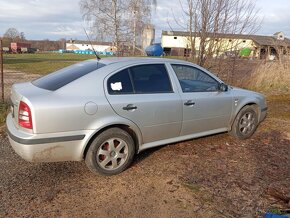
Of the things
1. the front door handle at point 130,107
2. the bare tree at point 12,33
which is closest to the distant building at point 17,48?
the bare tree at point 12,33

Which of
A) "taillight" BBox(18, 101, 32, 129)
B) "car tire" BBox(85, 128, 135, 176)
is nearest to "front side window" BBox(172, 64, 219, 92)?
"car tire" BBox(85, 128, 135, 176)

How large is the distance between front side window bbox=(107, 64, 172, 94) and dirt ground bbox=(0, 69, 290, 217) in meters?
1.14

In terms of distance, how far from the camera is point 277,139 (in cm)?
601

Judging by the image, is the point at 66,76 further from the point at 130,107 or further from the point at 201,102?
the point at 201,102

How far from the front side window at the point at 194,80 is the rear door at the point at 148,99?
10.9 inches

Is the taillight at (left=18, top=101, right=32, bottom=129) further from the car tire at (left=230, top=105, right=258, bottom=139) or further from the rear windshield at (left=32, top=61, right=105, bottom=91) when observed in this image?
the car tire at (left=230, top=105, right=258, bottom=139)

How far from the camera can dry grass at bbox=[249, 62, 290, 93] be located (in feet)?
40.4

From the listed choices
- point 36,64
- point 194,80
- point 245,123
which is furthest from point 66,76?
point 36,64

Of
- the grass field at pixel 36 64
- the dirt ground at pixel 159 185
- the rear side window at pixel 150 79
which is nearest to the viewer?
the dirt ground at pixel 159 185

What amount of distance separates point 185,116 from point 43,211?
2.48 m

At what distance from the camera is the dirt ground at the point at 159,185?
332cm

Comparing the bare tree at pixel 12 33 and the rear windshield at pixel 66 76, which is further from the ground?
the bare tree at pixel 12 33

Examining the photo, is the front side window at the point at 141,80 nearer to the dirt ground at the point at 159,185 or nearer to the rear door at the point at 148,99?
the rear door at the point at 148,99

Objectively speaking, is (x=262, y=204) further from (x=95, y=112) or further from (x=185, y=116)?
(x=95, y=112)
